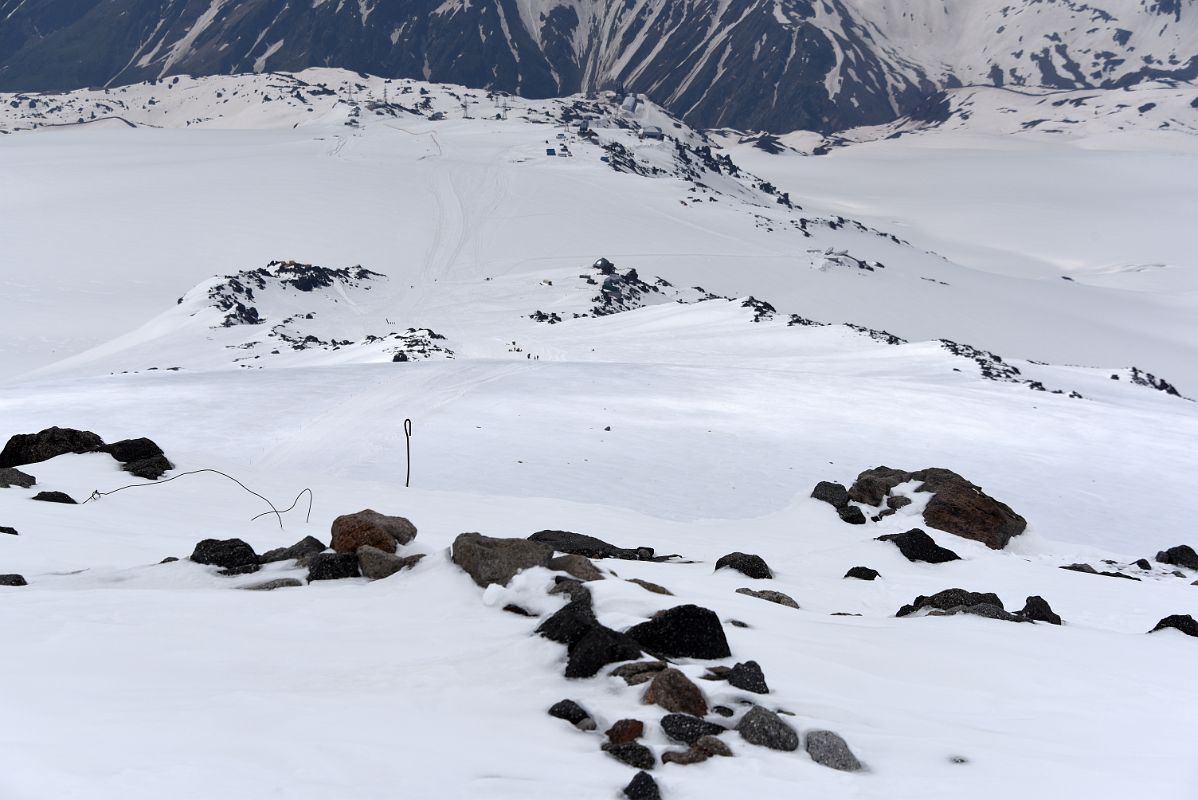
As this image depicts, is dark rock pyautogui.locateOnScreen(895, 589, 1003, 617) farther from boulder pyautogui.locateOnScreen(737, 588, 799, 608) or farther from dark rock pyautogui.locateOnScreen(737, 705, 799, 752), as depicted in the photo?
dark rock pyautogui.locateOnScreen(737, 705, 799, 752)

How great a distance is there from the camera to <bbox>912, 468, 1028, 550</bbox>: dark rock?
45.5ft

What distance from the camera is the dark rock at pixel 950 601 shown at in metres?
8.67

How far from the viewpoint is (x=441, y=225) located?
67250 millimetres

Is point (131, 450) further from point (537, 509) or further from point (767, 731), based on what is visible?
point (767, 731)

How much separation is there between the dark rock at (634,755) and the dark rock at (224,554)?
478 cm

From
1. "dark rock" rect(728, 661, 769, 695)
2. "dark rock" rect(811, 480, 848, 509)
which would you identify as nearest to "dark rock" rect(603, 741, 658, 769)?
"dark rock" rect(728, 661, 769, 695)

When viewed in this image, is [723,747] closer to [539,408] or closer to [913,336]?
[539,408]

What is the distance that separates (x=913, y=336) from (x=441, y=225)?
34296 mm

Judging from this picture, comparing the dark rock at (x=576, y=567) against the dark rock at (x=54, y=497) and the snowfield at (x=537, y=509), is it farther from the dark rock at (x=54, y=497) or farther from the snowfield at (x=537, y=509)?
the dark rock at (x=54, y=497)

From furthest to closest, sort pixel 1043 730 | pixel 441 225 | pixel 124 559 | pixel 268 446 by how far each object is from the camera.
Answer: pixel 441 225
pixel 268 446
pixel 124 559
pixel 1043 730

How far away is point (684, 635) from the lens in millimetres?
6199

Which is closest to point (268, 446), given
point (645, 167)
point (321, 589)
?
point (321, 589)

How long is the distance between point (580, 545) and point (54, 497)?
610 cm

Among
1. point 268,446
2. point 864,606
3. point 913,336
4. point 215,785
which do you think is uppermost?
point 215,785
